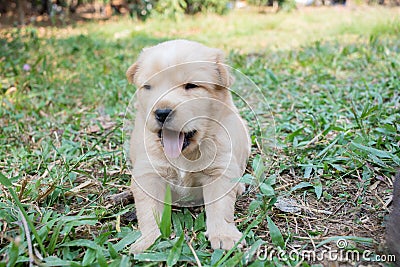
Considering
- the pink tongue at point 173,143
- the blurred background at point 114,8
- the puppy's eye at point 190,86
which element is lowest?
the pink tongue at point 173,143

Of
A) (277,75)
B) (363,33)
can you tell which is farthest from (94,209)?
(363,33)

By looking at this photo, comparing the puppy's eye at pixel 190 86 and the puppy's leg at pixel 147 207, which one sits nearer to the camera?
the puppy's leg at pixel 147 207

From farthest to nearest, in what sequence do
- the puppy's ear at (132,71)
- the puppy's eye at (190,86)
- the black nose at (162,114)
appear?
the puppy's ear at (132,71) → the puppy's eye at (190,86) → the black nose at (162,114)

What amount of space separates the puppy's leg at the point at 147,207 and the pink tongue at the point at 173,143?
0.66 feet

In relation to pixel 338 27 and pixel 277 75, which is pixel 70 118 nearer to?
pixel 277 75

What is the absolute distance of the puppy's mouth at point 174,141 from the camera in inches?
83.6

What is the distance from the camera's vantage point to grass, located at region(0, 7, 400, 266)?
1896 mm

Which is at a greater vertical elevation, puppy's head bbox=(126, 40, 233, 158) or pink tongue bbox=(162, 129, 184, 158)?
puppy's head bbox=(126, 40, 233, 158)

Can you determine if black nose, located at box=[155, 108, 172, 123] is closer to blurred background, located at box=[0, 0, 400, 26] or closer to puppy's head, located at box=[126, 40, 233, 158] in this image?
puppy's head, located at box=[126, 40, 233, 158]

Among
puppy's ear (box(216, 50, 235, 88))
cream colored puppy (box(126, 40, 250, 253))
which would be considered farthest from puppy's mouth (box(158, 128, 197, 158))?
puppy's ear (box(216, 50, 235, 88))

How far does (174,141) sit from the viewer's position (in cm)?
214

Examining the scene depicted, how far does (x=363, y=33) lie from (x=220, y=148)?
5.42 meters

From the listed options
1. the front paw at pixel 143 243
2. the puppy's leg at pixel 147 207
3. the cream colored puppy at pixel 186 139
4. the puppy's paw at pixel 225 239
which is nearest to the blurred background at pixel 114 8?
the cream colored puppy at pixel 186 139

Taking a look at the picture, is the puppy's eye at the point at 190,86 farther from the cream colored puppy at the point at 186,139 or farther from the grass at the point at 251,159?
the grass at the point at 251,159
